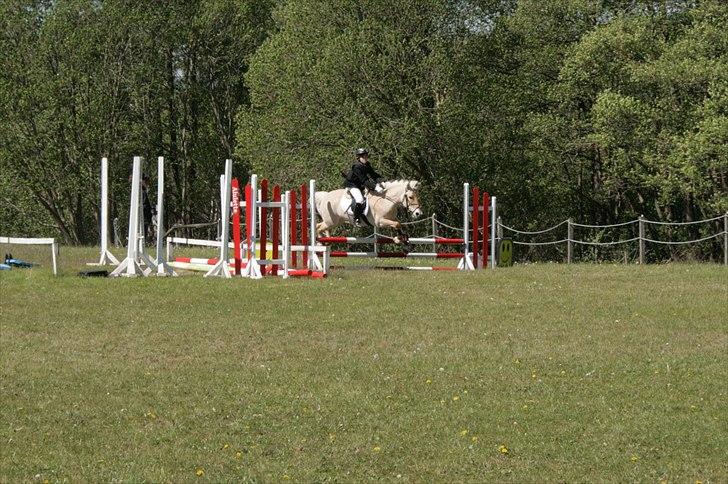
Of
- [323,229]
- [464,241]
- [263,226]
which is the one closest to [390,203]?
[464,241]

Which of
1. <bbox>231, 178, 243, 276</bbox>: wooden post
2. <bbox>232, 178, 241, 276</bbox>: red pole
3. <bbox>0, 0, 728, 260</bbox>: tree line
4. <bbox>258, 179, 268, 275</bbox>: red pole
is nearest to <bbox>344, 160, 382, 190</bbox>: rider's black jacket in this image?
<bbox>258, 179, 268, 275</bbox>: red pole

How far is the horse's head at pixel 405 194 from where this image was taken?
Result: 28.8m

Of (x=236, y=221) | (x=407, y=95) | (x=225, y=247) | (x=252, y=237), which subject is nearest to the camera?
(x=236, y=221)

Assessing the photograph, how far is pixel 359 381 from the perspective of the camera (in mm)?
14977

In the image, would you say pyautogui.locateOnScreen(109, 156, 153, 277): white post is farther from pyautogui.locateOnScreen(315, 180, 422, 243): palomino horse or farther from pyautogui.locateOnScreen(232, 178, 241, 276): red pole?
pyautogui.locateOnScreen(315, 180, 422, 243): palomino horse

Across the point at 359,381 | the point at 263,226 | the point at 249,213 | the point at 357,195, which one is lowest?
the point at 359,381

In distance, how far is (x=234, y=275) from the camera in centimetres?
2611

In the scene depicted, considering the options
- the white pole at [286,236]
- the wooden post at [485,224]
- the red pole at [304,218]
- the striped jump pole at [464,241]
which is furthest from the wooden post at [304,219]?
the wooden post at [485,224]

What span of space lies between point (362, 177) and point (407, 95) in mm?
17397

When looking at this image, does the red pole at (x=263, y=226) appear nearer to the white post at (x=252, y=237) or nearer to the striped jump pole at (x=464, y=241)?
the white post at (x=252, y=237)

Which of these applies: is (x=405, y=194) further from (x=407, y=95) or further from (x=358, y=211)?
(x=407, y=95)

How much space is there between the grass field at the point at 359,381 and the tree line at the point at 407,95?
16833 millimetres

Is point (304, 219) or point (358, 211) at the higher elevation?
point (358, 211)

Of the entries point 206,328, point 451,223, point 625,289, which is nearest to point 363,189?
point 625,289
